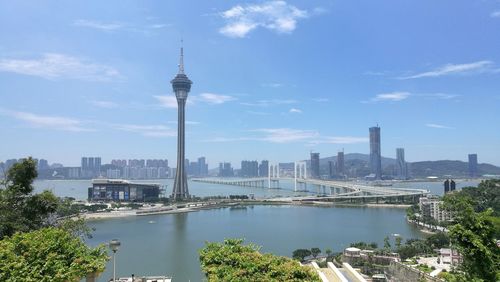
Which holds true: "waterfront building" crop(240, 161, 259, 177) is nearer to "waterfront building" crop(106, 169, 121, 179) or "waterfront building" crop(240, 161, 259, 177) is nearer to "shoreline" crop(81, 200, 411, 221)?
"waterfront building" crop(106, 169, 121, 179)

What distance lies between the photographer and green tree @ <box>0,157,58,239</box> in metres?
4.27

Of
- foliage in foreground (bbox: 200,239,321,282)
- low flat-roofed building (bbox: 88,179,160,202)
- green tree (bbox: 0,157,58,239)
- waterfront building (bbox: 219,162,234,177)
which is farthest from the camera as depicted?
waterfront building (bbox: 219,162,234,177)

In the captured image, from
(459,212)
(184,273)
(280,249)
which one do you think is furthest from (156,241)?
(459,212)

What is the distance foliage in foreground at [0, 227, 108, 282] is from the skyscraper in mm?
30134

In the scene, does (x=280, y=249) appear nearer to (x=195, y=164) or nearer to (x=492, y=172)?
(x=492, y=172)

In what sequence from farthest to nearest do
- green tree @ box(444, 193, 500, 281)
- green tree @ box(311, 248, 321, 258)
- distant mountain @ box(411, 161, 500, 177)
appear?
1. distant mountain @ box(411, 161, 500, 177)
2. green tree @ box(311, 248, 321, 258)
3. green tree @ box(444, 193, 500, 281)

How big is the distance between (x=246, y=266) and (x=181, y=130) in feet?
107

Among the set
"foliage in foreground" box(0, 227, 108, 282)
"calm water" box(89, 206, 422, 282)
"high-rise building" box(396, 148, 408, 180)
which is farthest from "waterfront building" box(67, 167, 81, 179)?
"foliage in foreground" box(0, 227, 108, 282)

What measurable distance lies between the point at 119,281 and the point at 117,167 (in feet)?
260

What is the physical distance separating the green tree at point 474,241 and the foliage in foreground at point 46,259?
2.54 meters

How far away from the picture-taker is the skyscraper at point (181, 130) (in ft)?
109

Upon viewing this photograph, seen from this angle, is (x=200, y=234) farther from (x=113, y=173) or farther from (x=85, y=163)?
(x=85, y=163)

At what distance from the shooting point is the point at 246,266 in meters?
2.98

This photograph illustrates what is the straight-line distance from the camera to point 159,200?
3130 cm
